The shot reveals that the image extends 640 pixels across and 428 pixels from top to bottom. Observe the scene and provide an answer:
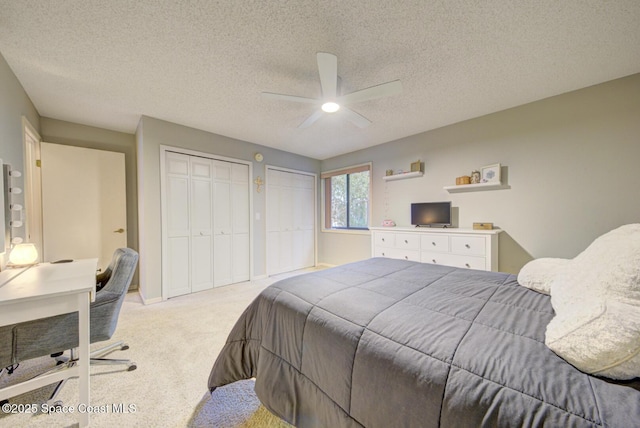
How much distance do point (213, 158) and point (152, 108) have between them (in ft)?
3.26

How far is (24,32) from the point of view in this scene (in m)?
1.62

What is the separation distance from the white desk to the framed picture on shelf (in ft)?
12.8

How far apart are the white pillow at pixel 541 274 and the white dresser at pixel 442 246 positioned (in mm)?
1273

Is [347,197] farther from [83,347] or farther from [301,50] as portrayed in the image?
[83,347]

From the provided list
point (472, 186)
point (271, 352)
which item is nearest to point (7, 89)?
point (271, 352)

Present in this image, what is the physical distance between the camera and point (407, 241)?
338 cm

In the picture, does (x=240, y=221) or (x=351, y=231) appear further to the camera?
(x=351, y=231)

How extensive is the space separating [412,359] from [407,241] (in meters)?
2.72

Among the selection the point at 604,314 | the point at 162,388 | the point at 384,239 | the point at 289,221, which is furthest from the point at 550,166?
the point at 162,388

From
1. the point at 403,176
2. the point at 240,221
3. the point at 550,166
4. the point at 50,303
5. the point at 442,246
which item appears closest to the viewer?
the point at 50,303

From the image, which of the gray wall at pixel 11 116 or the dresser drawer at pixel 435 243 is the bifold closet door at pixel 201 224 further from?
the dresser drawer at pixel 435 243

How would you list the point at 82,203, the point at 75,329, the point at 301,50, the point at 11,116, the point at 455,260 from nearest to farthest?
1. the point at 75,329
2. the point at 301,50
3. the point at 11,116
4. the point at 455,260
5. the point at 82,203

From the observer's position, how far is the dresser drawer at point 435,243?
3.01m

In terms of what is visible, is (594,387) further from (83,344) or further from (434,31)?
(83,344)
